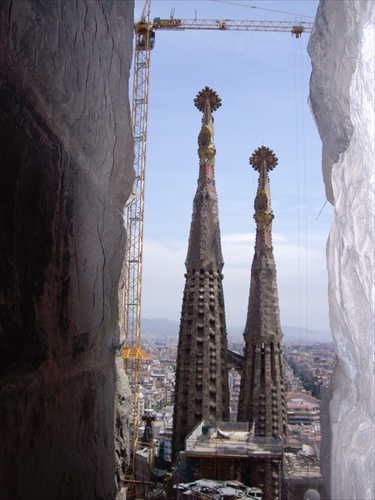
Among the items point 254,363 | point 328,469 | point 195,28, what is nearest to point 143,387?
point 195,28

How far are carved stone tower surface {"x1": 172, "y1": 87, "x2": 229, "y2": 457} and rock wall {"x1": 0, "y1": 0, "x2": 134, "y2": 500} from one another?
660 inches

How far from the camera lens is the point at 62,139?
1.87m

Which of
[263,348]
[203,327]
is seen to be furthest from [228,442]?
[263,348]

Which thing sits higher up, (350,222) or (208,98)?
(208,98)

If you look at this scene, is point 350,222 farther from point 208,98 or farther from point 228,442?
point 208,98

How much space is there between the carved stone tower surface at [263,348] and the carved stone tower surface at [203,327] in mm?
767

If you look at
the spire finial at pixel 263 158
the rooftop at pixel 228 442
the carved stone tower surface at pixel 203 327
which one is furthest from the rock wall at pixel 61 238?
the spire finial at pixel 263 158

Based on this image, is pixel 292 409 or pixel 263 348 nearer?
pixel 263 348

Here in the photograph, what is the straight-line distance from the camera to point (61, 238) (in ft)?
6.03

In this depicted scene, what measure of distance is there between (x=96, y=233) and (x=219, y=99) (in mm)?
21435

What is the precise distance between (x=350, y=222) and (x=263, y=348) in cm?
1871

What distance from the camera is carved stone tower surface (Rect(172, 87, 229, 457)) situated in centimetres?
1891

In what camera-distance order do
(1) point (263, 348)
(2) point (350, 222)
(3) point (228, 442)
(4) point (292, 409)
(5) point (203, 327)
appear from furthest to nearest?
(4) point (292, 409), (1) point (263, 348), (5) point (203, 327), (3) point (228, 442), (2) point (350, 222)

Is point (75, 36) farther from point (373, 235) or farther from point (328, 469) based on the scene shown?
point (328, 469)
